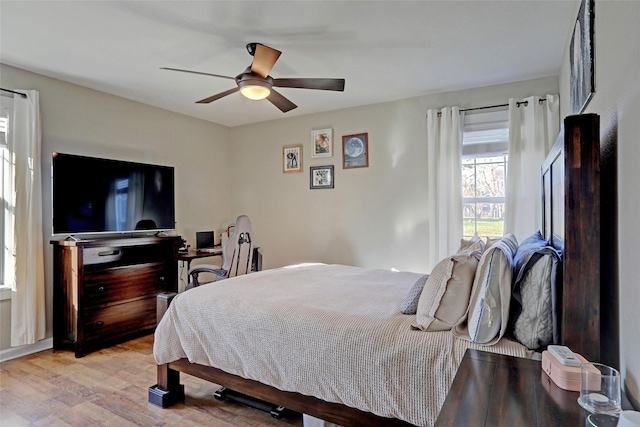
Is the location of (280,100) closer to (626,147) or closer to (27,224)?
(626,147)

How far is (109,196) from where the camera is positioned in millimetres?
3723

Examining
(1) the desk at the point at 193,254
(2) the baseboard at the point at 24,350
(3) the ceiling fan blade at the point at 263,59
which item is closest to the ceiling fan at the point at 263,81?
(3) the ceiling fan blade at the point at 263,59

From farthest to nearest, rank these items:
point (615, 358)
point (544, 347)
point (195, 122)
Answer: point (195, 122) → point (544, 347) → point (615, 358)

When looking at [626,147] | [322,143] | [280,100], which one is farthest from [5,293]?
[626,147]

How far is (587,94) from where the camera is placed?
181 cm

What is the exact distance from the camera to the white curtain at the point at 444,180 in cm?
381

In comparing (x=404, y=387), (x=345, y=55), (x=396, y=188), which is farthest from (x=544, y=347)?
(x=396, y=188)

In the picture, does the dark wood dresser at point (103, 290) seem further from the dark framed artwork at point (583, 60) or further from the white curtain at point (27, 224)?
the dark framed artwork at point (583, 60)

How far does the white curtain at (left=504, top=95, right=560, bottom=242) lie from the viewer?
3.40 meters

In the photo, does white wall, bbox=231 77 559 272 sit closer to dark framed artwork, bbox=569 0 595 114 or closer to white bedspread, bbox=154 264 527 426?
dark framed artwork, bbox=569 0 595 114

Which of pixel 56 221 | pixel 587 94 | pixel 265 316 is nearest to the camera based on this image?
pixel 587 94

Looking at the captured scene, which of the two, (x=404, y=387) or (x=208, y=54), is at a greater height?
(x=208, y=54)

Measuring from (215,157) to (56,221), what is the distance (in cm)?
234

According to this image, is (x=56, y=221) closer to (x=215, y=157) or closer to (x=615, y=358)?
(x=215, y=157)
